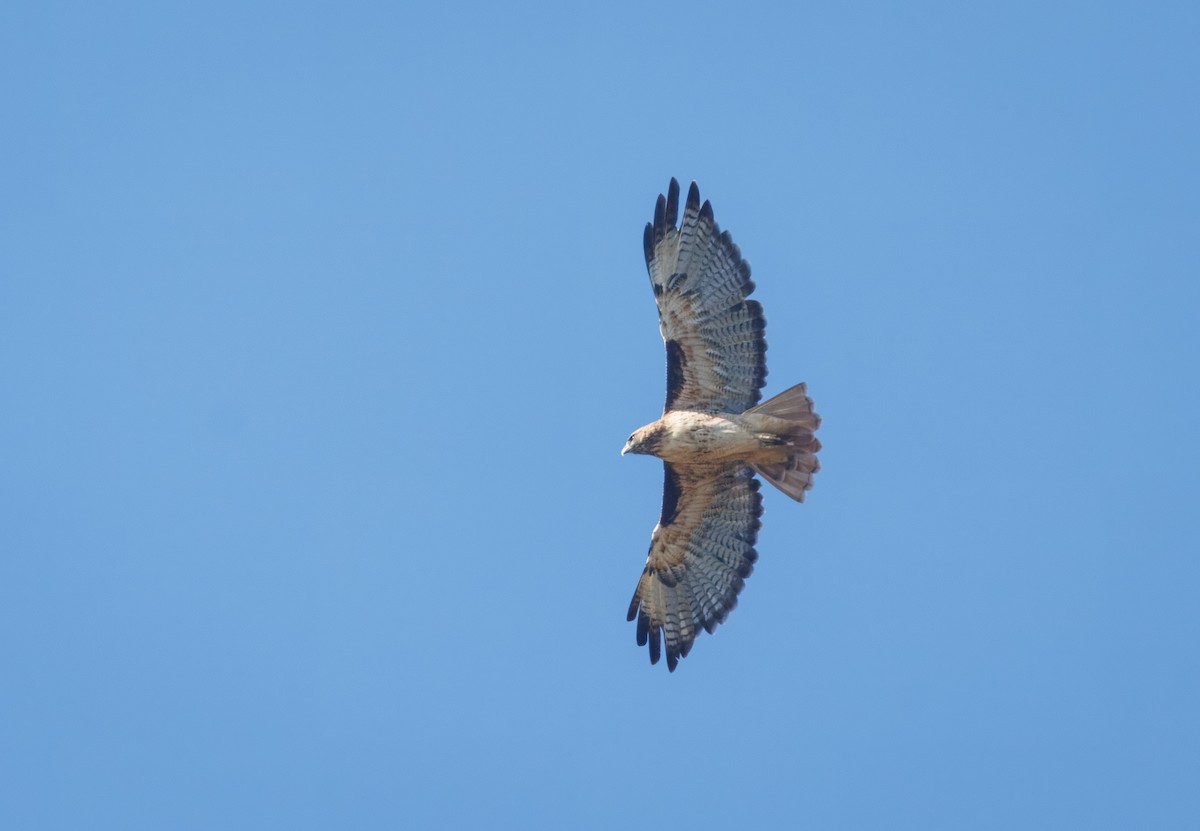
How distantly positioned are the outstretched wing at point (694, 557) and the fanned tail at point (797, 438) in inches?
20.2

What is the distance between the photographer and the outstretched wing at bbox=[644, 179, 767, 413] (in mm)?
12617

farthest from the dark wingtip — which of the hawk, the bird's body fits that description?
the bird's body

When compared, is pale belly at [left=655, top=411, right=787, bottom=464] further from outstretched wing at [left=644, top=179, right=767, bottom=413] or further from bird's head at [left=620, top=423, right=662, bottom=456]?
outstretched wing at [left=644, top=179, right=767, bottom=413]

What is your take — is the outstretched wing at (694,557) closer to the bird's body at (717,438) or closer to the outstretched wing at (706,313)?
the bird's body at (717,438)

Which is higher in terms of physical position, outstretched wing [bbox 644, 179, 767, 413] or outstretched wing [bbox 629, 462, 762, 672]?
outstretched wing [bbox 644, 179, 767, 413]

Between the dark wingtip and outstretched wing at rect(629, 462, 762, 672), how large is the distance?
1.99 m

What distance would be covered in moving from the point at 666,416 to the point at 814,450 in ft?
4.05

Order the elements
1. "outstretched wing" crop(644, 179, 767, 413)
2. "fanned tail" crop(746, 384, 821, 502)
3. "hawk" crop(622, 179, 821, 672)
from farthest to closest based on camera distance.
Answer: "outstretched wing" crop(644, 179, 767, 413) < "hawk" crop(622, 179, 821, 672) < "fanned tail" crop(746, 384, 821, 502)

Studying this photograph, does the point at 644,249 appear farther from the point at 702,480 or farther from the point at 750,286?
the point at 702,480

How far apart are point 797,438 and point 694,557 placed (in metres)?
1.59

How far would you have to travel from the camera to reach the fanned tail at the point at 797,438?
1232cm

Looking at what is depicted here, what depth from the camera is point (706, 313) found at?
12.6 meters

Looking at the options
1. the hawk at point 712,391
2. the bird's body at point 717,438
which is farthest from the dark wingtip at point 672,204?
the bird's body at point 717,438

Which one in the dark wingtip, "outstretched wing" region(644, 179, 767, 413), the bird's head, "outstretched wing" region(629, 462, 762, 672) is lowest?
"outstretched wing" region(629, 462, 762, 672)
